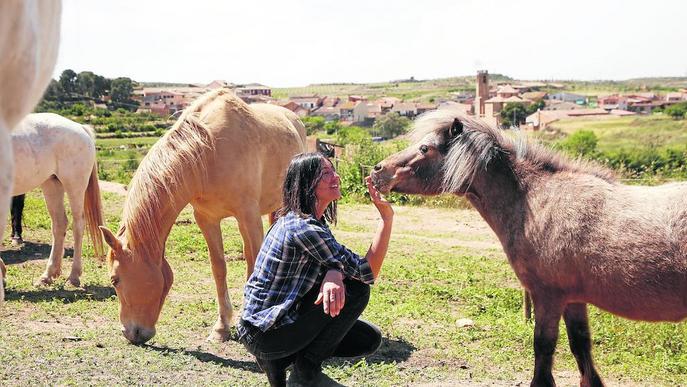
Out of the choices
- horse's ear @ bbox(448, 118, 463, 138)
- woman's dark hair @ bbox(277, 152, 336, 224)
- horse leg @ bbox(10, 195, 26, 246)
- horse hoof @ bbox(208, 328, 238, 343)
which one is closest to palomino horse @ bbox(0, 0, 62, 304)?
woman's dark hair @ bbox(277, 152, 336, 224)

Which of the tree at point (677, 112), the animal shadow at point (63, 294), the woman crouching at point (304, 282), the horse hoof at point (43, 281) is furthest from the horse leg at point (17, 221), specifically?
the tree at point (677, 112)

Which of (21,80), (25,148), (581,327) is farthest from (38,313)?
(21,80)

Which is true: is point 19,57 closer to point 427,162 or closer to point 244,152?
point 427,162

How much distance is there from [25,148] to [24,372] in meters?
3.67

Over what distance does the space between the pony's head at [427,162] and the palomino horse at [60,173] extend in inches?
180

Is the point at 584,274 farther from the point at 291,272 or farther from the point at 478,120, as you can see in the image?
the point at 291,272

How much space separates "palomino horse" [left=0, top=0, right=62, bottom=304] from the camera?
1.12 meters

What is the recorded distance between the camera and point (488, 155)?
182 inches

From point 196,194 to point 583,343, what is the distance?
10.6ft

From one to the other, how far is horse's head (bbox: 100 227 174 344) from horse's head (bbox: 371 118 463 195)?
6.58 ft

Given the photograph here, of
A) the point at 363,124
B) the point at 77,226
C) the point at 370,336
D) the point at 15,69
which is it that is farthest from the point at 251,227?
the point at 363,124

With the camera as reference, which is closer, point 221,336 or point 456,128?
point 456,128

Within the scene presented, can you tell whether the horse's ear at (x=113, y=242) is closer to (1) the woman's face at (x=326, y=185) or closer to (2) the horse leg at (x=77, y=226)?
(1) the woman's face at (x=326, y=185)

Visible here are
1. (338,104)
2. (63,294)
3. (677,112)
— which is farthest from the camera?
(338,104)
